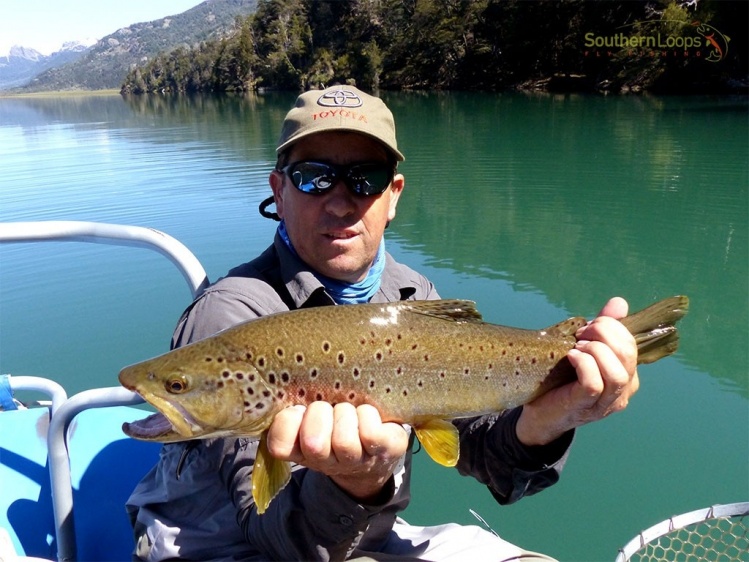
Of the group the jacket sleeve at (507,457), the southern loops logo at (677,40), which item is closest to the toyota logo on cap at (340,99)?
the jacket sleeve at (507,457)

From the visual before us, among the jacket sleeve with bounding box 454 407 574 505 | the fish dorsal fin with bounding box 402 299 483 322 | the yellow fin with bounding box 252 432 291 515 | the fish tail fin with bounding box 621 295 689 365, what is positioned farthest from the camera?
the jacket sleeve with bounding box 454 407 574 505

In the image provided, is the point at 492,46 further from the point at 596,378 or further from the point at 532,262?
the point at 596,378

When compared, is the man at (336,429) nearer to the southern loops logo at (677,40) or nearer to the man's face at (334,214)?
the man's face at (334,214)

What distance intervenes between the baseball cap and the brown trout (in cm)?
98

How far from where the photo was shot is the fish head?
2459mm

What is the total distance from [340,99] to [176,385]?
1.68m

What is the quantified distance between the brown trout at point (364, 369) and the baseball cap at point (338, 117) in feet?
3.21

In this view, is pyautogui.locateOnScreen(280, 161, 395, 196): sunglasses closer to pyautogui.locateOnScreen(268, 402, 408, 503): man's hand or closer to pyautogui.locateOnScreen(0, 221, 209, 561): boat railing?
A: pyautogui.locateOnScreen(0, 221, 209, 561): boat railing

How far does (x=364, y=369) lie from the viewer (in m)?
2.56

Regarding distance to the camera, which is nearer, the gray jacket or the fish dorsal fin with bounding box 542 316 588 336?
the gray jacket

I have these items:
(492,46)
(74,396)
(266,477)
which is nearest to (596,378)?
(266,477)

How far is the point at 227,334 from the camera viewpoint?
8.54ft

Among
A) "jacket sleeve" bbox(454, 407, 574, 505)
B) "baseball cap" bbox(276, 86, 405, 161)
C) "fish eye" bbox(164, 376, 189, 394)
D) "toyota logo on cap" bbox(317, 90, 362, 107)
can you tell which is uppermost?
"toyota logo on cap" bbox(317, 90, 362, 107)

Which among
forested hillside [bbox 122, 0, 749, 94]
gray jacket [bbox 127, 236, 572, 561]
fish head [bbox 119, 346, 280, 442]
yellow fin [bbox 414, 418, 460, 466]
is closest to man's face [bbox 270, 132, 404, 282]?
gray jacket [bbox 127, 236, 572, 561]
